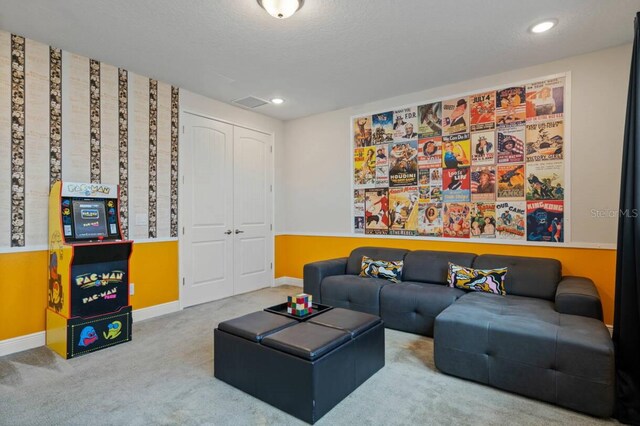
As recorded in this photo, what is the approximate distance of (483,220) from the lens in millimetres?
3805

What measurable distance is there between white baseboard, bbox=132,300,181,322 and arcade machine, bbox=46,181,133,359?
0.63m

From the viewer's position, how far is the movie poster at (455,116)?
155 inches

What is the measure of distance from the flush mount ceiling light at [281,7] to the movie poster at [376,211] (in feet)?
8.71

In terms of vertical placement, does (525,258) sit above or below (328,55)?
below

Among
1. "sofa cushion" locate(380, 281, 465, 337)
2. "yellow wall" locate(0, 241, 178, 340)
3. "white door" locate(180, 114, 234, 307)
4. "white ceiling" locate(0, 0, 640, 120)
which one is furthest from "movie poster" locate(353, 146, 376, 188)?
"yellow wall" locate(0, 241, 178, 340)

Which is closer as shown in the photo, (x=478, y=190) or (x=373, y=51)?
(x=373, y=51)

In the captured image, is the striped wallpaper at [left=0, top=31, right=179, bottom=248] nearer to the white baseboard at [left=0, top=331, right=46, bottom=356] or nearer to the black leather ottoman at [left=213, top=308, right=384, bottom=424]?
the white baseboard at [left=0, top=331, right=46, bottom=356]

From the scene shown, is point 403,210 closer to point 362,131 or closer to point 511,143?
point 362,131

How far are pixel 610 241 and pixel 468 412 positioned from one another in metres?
2.33

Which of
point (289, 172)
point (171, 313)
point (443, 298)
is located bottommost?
point (171, 313)

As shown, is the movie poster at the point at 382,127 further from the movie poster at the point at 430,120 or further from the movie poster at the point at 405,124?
the movie poster at the point at 430,120

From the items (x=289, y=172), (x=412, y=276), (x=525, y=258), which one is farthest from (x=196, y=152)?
(x=525, y=258)

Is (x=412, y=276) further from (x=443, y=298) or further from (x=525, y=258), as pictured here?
(x=525, y=258)

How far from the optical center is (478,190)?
3.85 meters
